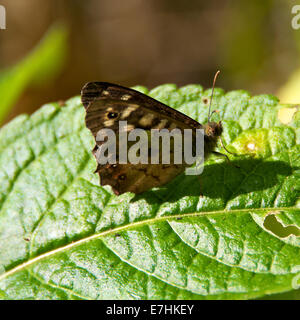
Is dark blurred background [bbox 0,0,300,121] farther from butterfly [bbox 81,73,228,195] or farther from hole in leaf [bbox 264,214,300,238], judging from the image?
hole in leaf [bbox 264,214,300,238]

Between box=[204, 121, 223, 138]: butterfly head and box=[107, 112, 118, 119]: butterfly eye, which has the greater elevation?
box=[107, 112, 118, 119]: butterfly eye

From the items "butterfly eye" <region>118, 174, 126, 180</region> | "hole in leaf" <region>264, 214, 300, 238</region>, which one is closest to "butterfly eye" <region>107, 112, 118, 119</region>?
"butterfly eye" <region>118, 174, 126, 180</region>

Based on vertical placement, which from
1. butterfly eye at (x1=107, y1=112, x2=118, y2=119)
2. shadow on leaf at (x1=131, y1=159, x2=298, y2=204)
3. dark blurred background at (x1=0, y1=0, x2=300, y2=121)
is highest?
dark blurred background at (x1=0, y1=0, x2=300, y2=121)

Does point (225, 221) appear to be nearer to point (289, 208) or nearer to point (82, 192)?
point (289, 208)

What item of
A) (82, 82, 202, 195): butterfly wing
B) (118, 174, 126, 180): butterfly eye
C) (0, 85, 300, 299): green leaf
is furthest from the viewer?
(118, 174, 126, 180): butterfly eye

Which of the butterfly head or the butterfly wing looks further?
the butterfly head

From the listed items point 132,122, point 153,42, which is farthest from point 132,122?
point 153,42

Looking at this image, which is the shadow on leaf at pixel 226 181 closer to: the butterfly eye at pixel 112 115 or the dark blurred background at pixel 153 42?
the butterfly eye at pixel 112 115
